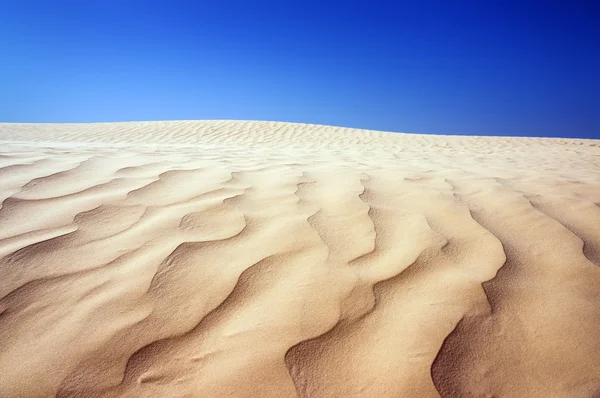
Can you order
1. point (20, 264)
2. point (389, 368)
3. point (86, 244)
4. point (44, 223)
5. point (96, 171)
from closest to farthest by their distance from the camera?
1. point (389, 368)
2. point (20, 264)
3. point (86, 244)
4. point (44, 223)
5. point (96, 171)

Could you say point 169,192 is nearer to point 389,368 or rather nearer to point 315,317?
point 315,317

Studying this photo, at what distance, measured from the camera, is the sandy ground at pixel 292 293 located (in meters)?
0.82

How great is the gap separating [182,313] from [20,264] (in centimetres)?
62

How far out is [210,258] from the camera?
4.06 feet

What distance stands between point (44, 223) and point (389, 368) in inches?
55.4

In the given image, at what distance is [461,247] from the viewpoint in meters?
1.35

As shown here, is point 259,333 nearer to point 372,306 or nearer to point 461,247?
point 372,306

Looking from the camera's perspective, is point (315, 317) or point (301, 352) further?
point (315, 317)

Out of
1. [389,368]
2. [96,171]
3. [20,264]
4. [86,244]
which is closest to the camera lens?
[389,368]

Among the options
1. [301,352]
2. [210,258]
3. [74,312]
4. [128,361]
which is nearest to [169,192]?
[210,258]

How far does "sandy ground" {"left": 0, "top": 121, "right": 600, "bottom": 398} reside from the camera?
2.68 feet

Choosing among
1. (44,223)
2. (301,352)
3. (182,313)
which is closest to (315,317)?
(301,352)

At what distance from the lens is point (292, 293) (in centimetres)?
107

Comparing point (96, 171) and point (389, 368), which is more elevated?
point (96, 171)
